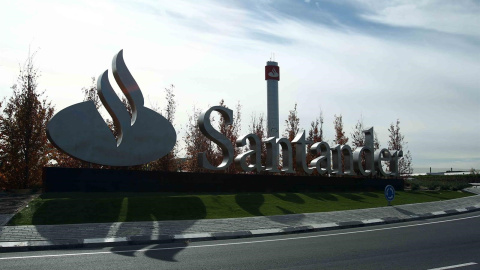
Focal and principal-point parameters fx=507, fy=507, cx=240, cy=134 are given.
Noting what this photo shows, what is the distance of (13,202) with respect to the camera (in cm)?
1789

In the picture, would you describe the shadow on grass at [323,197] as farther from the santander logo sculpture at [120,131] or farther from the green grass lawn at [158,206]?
the santander logo sculpture at [120,131]

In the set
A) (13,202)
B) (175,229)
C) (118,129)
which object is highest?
(118,129)

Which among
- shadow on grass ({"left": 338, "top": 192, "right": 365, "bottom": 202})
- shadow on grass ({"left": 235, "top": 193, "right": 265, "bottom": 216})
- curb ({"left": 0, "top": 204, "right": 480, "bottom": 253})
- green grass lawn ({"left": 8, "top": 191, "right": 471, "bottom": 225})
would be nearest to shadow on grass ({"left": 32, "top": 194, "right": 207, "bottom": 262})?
green grass lawn ({"left": 8, "top": 191, "right": 471, "bottom": 225})

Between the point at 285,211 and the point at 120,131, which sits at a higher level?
the point at 120,131

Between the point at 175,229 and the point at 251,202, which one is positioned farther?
the point at 251,202

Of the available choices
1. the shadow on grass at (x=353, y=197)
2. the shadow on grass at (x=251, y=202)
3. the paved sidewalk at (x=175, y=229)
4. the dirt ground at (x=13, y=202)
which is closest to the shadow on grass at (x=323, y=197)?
the shadow on grass at (x=353, y=197)

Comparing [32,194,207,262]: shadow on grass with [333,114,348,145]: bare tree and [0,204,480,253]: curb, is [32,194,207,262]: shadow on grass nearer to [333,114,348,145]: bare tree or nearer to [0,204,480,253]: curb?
[0,204,480,253]: curb

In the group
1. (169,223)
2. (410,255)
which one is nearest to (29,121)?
(169,223)

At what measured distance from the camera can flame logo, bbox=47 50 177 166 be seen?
20.6 metres

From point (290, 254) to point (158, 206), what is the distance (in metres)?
8.51

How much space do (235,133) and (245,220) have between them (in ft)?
82.0

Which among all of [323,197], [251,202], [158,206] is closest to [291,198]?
[323,197]

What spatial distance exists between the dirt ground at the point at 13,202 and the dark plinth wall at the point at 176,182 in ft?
4.12

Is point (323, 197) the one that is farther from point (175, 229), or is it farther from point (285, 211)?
point (175, 229)
